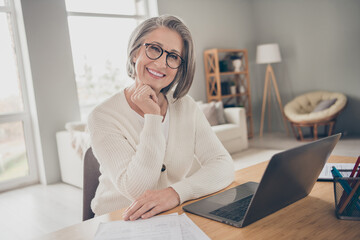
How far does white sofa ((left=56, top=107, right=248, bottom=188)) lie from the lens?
361 cm

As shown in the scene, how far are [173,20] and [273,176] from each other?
780 mm

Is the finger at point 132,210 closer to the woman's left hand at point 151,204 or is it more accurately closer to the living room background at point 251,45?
the woman's left hand at point 151,204

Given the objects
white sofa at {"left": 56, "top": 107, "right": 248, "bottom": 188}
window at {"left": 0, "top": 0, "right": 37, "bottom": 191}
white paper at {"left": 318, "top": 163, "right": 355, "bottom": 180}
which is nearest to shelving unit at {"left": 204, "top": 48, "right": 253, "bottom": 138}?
white sofa at {"left": 56, "top": 107, "right": 248, "bottom": 188}

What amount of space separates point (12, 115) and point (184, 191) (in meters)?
3.65

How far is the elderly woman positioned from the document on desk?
140 millimetres

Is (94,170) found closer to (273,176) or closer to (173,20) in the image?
(173,20)

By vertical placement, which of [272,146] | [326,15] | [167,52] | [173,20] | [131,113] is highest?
[326,15]

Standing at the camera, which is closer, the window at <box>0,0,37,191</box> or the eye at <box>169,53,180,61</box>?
the eye at <box>169,53,180,61</box>

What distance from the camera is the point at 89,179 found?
51.3 inches

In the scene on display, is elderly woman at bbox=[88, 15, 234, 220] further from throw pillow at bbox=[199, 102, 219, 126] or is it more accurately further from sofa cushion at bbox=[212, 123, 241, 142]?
throw pillow at bbox=[199, 102, 219, 126]

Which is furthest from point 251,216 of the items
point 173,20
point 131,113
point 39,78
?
point 39,78

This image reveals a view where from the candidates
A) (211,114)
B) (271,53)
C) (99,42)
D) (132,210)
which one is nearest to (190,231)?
(132,210)

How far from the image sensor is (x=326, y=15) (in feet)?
17.9

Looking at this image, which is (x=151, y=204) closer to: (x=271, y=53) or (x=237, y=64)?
(x=237, y=64)
